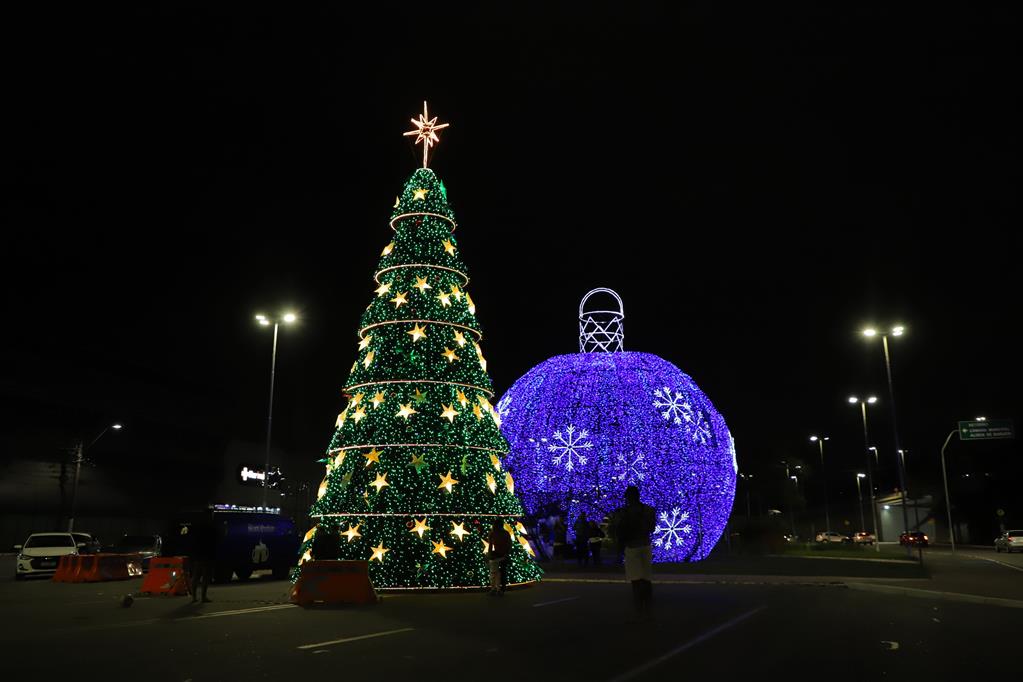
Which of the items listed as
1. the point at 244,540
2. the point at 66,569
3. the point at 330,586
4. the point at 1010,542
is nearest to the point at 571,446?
the point at 244,540

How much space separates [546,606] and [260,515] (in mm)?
12334

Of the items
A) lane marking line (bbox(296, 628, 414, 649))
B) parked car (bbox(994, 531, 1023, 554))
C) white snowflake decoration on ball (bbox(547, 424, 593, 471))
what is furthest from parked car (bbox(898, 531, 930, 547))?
lane marking line (bbox(296, 628, 414, 649))

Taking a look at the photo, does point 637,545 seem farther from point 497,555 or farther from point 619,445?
point 619,445

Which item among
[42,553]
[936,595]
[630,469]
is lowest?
[936,595]

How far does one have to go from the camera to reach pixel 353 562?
14.2m

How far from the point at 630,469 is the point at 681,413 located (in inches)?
89.4

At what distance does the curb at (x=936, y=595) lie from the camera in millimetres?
14273

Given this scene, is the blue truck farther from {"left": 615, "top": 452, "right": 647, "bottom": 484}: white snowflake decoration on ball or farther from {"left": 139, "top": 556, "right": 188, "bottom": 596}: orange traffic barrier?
{"left": 615, "top": 452, "right": 647, "bottom": 484}: white snowflake decoration on ball

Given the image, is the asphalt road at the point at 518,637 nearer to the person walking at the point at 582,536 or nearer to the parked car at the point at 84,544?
the person walking at the point at 582,536

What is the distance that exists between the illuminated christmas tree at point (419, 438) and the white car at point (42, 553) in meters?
11.7

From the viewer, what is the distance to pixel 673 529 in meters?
24.3

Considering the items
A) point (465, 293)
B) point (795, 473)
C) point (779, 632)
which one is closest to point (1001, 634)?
point (779, 632)

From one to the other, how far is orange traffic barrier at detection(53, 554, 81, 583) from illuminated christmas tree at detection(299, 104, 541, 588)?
31.7 ft

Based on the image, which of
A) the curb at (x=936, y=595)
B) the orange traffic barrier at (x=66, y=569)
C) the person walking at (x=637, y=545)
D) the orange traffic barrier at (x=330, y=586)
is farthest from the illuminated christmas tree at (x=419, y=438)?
the orange traffic barrier at (x=66, y=569)
